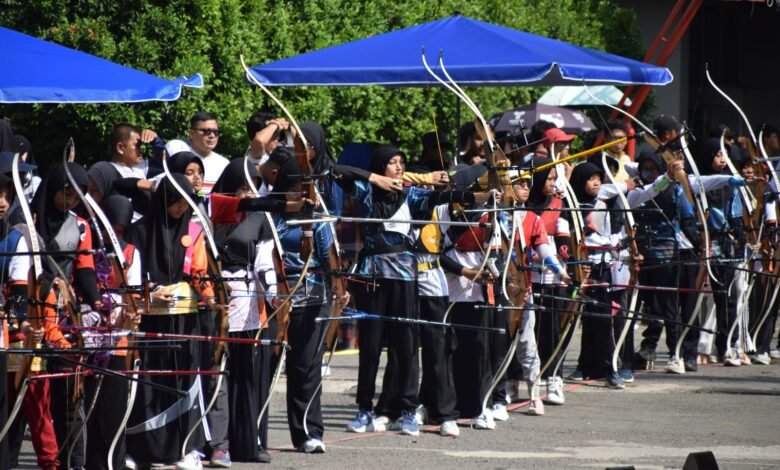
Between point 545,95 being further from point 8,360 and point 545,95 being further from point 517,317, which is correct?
point 8,360

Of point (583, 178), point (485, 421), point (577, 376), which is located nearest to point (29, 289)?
point (485, 421)

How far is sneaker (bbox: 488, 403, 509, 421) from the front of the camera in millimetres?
9664

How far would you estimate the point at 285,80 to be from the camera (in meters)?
9.97

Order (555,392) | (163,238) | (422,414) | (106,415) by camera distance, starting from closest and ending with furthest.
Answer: (106,415) < (163,238) < (422,414) < (555,392)

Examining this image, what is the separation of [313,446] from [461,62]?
10.2 ft

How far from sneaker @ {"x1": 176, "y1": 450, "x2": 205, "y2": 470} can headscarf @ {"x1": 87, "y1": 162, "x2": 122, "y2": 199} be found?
1451mm

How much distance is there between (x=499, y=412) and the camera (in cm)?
970

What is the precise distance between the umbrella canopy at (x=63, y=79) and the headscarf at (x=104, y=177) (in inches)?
14.8

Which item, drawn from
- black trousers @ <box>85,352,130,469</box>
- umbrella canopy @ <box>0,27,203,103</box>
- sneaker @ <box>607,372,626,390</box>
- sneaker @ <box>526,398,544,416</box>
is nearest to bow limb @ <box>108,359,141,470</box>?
black trousers @ <box>85,352,130,469</box>

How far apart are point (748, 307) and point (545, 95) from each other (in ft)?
22.1

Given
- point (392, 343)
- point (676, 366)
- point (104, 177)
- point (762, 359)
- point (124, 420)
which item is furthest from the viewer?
point (762, 359)

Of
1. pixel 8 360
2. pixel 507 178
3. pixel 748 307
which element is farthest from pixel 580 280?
pixel 8 360

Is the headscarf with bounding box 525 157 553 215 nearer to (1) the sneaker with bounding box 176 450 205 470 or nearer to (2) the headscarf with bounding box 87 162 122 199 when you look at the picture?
(2) the headscarf with bounding box 87 162 122 199

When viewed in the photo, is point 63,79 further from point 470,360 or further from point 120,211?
point 470,360
